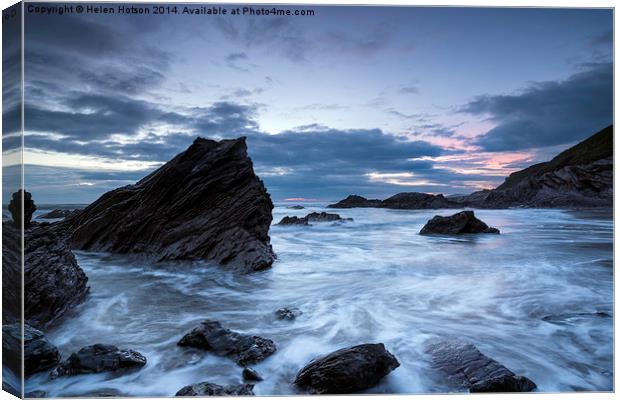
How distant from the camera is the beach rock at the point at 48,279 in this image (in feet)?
13.3

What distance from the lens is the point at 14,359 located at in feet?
11.1

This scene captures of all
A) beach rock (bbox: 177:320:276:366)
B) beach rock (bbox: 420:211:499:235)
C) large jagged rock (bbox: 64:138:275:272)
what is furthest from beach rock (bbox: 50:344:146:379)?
beach rock (bbox: 420:211:499:235)

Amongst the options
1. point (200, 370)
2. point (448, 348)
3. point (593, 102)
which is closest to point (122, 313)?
point (200, 370)

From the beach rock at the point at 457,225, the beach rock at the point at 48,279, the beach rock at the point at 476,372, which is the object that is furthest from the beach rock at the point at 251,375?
the beach rock at the point at 457,225

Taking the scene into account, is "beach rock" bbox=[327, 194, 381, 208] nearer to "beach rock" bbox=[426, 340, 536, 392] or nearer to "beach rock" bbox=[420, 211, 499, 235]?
"beach rock" bbox=[426, 340, 536, 392]

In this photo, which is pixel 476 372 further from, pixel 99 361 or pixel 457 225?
pixel 457 225

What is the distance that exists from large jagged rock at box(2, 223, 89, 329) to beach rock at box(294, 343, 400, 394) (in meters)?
2.49

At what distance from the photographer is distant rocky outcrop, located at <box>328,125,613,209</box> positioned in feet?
15.8

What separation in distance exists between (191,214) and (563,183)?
7179mm

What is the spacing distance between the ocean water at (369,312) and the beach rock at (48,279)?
0.18m

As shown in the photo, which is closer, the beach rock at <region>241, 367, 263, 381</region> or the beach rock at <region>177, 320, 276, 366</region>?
the beach rock at <region>241, 367, 263, 381</region>

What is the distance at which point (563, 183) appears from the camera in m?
7.99

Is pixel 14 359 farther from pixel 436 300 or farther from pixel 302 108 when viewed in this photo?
pixel 436 300

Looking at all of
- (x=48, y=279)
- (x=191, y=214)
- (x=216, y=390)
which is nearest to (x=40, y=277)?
(x=48, y=279)
